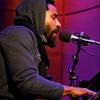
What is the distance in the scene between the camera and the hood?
227 cm

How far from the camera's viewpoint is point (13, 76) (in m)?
1.89

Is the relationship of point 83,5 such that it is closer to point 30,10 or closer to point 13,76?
point 30,10

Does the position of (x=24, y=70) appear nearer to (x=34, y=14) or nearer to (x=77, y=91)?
(x=77, y=91)

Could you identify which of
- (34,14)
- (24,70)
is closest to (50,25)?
(34,14)

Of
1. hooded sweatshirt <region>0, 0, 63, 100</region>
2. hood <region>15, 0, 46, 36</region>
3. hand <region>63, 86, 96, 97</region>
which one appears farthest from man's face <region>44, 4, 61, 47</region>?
hand <region>63, 86, 96, 97</region>

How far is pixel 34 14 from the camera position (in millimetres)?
2270

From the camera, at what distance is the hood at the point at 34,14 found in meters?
2.27

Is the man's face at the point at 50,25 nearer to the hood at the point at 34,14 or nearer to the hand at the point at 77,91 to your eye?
the hood at the point at 34,14

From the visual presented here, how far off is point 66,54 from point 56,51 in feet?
0.46

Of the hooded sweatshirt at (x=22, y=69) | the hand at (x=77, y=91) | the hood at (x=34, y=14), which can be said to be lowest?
the hand at (x=77, y=91)

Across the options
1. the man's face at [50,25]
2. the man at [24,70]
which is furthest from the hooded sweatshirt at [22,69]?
the man's face at [50,25]

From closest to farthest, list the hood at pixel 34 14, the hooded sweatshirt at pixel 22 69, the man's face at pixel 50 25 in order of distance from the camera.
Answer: the hooded sweatshirt at pixel 22 69 < the hood at pixel 34 14 < the man's face at pixel 50 25

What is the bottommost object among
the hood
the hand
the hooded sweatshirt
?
the hand

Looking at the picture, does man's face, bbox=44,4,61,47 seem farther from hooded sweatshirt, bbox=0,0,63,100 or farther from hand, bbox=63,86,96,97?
hand, bbox=63,86,96,97
